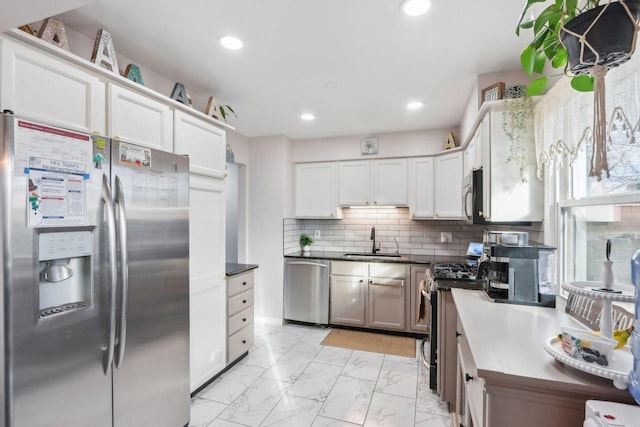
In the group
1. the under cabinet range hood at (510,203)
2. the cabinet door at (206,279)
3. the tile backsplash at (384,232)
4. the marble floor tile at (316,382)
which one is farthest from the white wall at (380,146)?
the marble floor tile at (316,382)

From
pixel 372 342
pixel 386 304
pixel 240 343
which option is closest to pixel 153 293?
pixel 240 343

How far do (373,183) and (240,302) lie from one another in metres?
2.28

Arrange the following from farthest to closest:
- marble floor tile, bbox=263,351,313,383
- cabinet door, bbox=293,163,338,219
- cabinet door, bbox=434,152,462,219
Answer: cabinet door, bbox=293,163,338,219 → cabinet door, bbox=434,152,462,219 → marble floor tile, bbox=263,351,313,383

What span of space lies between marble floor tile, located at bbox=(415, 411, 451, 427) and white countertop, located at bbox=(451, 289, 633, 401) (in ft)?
3.06

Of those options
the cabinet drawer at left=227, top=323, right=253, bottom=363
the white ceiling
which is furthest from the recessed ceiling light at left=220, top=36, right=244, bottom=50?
the cabinet drawer at left=227, top=323, right=253, bottom=363

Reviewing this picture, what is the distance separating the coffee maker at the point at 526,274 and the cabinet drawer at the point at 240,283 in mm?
2166

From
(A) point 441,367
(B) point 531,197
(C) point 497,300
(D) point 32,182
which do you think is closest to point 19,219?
(D) point 32,182

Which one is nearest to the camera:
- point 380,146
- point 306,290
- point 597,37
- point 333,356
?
point 597,37

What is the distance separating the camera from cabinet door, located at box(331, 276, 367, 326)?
3.84 meters

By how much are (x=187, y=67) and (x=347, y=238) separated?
3.00m

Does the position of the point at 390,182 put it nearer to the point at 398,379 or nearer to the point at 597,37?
the point at 398,379

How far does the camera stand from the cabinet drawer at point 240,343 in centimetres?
283

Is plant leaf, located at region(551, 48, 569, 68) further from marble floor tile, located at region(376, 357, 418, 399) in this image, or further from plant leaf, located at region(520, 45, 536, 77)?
marble floor tile, located at region(376, 357, 418, 399)

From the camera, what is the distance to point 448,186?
3646 mm
